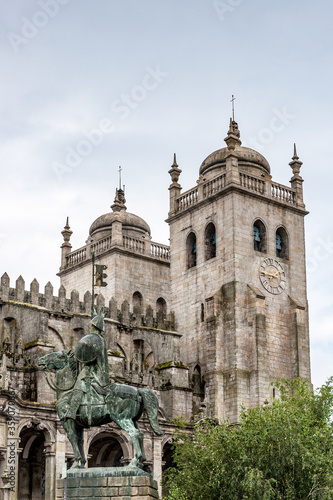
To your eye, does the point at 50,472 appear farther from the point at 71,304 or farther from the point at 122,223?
the point at 122,223

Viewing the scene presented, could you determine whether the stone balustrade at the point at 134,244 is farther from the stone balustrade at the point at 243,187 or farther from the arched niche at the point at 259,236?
the arched niche at the point at 259,236

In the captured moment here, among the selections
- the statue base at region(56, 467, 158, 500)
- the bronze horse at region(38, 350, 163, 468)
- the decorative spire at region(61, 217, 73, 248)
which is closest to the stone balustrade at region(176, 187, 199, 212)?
the decorative spire at region(61, 217, 73, 248)

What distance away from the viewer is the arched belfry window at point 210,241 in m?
52.2

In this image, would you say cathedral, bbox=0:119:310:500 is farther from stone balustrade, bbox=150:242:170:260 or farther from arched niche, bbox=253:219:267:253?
stone balustrade, bbox=150:242:170:260

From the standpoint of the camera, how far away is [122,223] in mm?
63188

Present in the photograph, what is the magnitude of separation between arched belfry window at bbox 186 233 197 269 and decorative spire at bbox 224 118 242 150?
6.20m

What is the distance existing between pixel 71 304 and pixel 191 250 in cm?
941

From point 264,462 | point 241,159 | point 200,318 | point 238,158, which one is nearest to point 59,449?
point 264,462

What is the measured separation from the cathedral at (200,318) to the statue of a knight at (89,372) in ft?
66.4

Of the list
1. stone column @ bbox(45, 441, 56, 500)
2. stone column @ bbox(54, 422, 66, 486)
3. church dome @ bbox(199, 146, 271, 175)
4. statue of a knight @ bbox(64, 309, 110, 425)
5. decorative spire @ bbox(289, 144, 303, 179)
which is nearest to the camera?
statue of a knight @ bbox(64, 309, 110, 425)

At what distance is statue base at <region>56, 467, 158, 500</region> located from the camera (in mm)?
18781

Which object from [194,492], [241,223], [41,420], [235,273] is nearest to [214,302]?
[235,273]

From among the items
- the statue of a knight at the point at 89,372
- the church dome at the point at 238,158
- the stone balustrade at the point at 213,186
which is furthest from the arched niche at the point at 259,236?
the statue of a knight at the point at 89,372

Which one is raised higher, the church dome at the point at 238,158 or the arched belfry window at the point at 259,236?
the church dome at the point at 238,158
